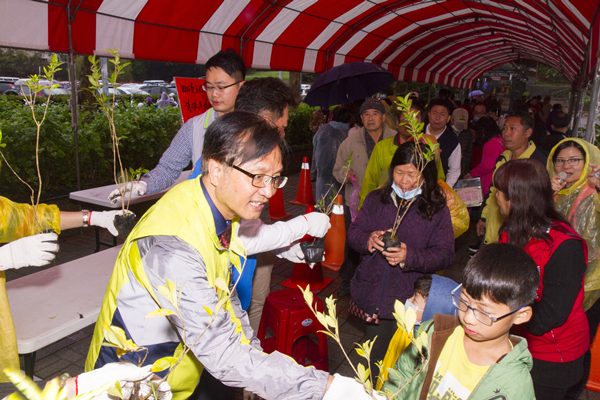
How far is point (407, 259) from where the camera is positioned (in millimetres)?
2373

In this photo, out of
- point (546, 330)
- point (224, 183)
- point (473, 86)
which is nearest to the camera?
point (224, 183)

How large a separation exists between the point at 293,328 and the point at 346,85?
4.20 m

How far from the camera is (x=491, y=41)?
17.8 metres

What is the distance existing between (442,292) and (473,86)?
33828 millimetres

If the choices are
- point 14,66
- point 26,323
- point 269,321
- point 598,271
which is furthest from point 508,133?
point 14,66

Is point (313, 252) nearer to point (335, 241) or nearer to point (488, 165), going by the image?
point (335, 241)

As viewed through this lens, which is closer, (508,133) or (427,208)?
(427,208)

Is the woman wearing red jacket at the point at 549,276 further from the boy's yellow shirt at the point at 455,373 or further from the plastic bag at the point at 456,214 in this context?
the plastic bag at the point at 456,214

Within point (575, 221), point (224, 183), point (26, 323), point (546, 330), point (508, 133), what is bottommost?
point (26, 323)

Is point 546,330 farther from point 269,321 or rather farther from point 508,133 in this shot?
point 508,133

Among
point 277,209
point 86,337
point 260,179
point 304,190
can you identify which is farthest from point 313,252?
point 304,190

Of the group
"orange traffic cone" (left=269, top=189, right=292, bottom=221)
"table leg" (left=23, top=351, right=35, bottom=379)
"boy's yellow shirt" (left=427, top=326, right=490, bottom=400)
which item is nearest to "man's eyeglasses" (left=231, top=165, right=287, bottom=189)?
"boy's yellow shirt" (left=427, top=326, right=490, bottom=400)

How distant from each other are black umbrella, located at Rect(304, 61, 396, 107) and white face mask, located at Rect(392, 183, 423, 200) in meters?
3.52

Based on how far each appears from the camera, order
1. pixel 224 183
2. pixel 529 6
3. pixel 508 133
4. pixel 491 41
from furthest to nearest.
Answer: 1. pixel 491 41
2. pixel 529 6
3. pixel 508 133
4. pixel 224 183
